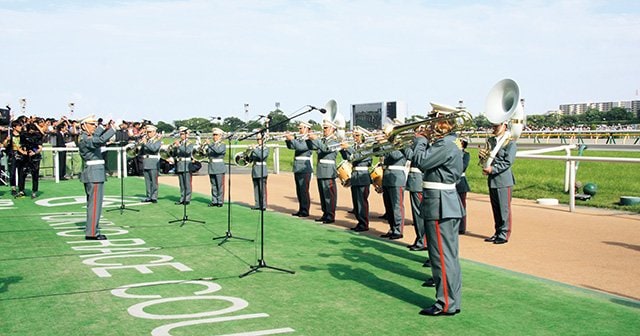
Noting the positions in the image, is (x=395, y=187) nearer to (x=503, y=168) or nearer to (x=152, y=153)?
(x=503, y=168)

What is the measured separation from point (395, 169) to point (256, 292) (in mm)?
4308

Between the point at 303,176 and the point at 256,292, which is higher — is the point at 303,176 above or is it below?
above

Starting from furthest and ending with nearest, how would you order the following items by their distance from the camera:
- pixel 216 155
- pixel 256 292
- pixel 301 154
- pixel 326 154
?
1. pixel 216 155
2. pixel 301 154
3. pixel 326 154
4. pixel 256 292

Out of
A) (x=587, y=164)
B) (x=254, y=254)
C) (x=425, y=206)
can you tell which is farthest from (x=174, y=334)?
(x=587, y=164)

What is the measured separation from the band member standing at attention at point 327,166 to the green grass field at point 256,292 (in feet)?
4.72

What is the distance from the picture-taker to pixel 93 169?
396 inches

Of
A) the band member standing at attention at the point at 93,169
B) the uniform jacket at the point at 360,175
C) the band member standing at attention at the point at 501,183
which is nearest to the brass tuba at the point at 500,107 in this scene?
the band member standing at attention at the point at 501,183

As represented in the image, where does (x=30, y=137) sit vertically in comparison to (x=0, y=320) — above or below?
above

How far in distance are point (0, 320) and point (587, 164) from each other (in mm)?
A: 25308

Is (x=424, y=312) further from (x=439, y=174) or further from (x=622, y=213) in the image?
(x=622, y=213)

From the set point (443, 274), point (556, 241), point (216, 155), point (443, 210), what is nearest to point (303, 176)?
point (216, 155)

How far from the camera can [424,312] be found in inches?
228

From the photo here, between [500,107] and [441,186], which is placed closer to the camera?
[441,186]

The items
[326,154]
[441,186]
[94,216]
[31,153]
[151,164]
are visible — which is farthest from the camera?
[31,153]
